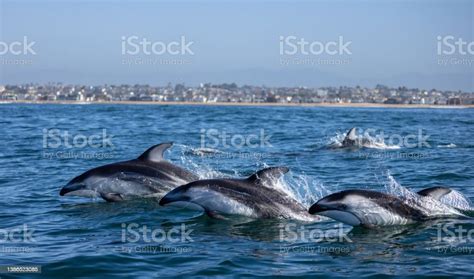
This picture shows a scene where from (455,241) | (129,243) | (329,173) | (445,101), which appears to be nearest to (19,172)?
(329,173)

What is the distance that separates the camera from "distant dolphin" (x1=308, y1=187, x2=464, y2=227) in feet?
45.2

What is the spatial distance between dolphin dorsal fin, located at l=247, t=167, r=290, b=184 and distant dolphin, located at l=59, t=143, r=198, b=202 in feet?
8.81

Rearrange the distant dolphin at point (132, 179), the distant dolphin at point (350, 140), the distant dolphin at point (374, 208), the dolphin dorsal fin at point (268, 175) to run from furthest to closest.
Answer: the distant dolphin at point (350, 140), the distant dolphin at point (132, 179), the dolphin dorsal fin at point (268, 175), the distant dolphin at point (374, 208)

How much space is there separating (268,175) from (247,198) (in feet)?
2.12

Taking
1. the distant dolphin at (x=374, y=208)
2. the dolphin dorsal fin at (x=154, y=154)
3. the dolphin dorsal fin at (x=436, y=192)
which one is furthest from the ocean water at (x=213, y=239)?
the dolphin dorsal fin at (x=154, y=154)

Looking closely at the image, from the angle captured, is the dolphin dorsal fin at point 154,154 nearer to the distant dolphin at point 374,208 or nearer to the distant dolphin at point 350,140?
the distant dolphin at point 374,208

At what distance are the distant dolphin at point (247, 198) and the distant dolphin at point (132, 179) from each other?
206cm

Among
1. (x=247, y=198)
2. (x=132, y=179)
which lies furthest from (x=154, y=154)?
(x=247, y=198)

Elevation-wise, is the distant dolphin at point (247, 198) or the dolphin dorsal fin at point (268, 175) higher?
the dolphin dorsal fin at point (268, 175)

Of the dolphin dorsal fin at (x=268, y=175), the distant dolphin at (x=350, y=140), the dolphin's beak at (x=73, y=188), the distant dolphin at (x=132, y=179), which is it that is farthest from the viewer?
the distant dolphin at (x=350, y=140)

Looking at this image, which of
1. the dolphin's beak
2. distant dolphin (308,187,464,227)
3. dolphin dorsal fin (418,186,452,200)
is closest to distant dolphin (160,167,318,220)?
distant dolphin (308,187,464,227)

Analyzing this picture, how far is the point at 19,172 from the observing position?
2348cm

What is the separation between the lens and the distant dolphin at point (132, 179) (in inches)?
682

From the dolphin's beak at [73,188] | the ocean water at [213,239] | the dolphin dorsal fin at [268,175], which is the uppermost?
the dolphin dorsal fin at [268,175]
